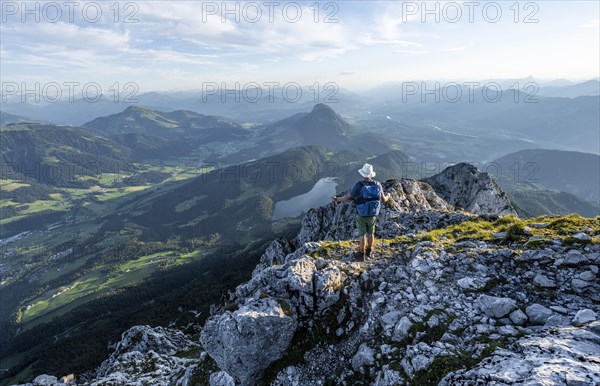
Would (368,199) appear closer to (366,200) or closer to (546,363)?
(366,200)

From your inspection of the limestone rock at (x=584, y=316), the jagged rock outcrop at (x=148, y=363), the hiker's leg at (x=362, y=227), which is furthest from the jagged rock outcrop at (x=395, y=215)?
the jagged rock outcrop at (x=148, y=363)

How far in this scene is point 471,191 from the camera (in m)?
76.7

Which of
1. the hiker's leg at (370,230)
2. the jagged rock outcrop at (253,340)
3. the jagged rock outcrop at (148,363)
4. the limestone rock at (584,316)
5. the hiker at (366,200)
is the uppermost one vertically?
the hiker at (366,200)

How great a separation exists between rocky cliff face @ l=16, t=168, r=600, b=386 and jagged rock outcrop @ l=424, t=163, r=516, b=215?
5882 centimetres

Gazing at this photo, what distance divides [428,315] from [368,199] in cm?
773

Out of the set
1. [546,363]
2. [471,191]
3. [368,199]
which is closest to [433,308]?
[546,363]

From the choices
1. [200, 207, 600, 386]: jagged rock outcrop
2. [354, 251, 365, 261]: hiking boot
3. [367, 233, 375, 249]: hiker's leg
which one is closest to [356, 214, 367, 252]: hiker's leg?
[354, 251, 365, 261]: hiking boot

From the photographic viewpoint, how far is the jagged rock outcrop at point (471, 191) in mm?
72125

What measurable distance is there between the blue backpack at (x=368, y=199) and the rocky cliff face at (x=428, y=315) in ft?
10.4

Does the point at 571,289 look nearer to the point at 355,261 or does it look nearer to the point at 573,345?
the point at 573,345

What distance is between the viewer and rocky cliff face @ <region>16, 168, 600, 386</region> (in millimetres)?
9453

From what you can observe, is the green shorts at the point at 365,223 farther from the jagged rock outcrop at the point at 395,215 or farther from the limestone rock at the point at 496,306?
the jagged rock outcrop at the point at 395,215

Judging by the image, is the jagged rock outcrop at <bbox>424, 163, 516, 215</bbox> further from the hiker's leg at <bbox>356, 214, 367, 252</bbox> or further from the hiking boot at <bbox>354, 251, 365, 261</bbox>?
the hiker's leg at <bbox>356, 214, 367, 252</bbox>

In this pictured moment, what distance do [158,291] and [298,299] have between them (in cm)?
20622
